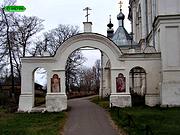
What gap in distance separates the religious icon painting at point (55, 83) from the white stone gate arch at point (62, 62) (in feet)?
0.51

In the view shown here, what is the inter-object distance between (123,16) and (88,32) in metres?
21.3

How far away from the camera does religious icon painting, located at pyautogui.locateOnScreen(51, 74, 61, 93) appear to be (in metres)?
25.1

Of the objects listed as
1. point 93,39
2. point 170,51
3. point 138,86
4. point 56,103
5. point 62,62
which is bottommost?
point 56,103

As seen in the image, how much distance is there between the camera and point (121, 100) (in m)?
24.9

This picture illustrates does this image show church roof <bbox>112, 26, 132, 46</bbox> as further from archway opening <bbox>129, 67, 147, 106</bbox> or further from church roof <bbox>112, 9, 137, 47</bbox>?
archway opening <bbox>129, 67, 147, 106</bbox>

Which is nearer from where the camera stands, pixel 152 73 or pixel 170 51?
pixel 170 51

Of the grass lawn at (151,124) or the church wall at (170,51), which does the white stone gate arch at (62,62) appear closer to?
the church wall at (170,51)

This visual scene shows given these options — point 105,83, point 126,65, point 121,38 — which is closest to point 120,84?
point 126,65

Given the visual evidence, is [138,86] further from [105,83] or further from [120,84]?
[120,84]

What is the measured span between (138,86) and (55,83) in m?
12.3

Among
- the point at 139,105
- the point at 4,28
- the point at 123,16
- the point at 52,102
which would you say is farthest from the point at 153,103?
the point at 123,16

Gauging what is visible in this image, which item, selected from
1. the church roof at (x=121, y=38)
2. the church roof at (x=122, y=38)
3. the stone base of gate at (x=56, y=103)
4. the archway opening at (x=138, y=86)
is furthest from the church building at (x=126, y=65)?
the church roof at (x=121, y=38)

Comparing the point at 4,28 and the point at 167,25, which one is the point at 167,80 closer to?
the point at 167,25

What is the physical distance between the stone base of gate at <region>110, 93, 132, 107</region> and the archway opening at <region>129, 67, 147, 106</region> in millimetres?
1135
